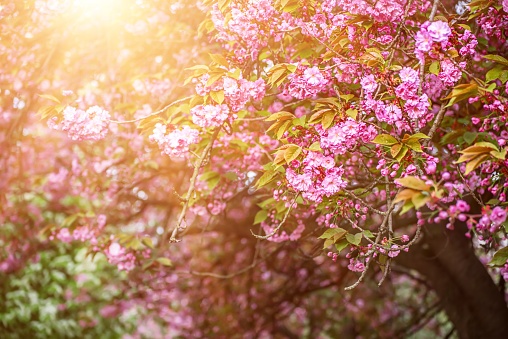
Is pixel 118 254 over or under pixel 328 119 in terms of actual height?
under

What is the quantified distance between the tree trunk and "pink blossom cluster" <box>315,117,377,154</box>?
2.26 m

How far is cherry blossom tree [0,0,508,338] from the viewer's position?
6.35ft

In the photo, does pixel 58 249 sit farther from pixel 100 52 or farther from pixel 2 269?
pixel 100 52

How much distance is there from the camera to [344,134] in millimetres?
1879

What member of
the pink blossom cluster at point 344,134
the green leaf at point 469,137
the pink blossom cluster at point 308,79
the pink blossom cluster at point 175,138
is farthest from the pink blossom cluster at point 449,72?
the pink blossom cluster at point 175,138

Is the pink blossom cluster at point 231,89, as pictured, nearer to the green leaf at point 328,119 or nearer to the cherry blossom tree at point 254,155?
the cherry blossom tree at point 254,155

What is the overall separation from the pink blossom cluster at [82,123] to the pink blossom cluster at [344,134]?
4.56 feet

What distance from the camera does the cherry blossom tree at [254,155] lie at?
1935mm

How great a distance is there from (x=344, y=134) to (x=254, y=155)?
4.55 feet

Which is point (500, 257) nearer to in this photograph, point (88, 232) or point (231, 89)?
point (231, 89)

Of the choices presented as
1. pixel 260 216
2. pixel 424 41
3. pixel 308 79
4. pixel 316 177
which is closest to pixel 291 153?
pixel 316 177

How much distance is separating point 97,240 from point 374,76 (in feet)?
9.72

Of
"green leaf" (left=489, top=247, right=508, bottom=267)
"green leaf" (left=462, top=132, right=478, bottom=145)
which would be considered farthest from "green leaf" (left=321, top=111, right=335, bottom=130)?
"green leaf" (left=462, top=132, right=478, bottom=145)

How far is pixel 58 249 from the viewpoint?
6.39 meters
